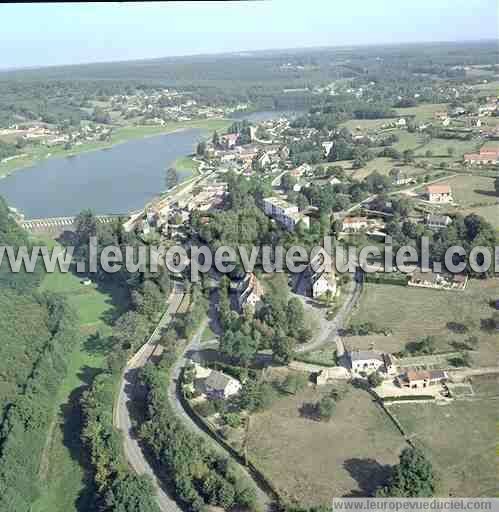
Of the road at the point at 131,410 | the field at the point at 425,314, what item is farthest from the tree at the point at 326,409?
the road at the point at 131,410

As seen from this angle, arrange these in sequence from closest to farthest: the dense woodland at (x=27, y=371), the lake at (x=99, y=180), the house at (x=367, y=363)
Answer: the dense woodland at (x=27, y=371) → the house at (x=367, y=363) → the lake at (x=99, y=180)

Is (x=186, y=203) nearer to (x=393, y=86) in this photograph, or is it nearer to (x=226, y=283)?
(x=226, y=283)

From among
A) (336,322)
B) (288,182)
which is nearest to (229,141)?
(288,182)

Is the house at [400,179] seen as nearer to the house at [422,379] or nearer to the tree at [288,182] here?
the tree at [288,182]

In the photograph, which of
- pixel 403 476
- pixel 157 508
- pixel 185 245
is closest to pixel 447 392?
pixel 403 476

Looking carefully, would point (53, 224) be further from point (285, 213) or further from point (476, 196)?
point (476, 196)
